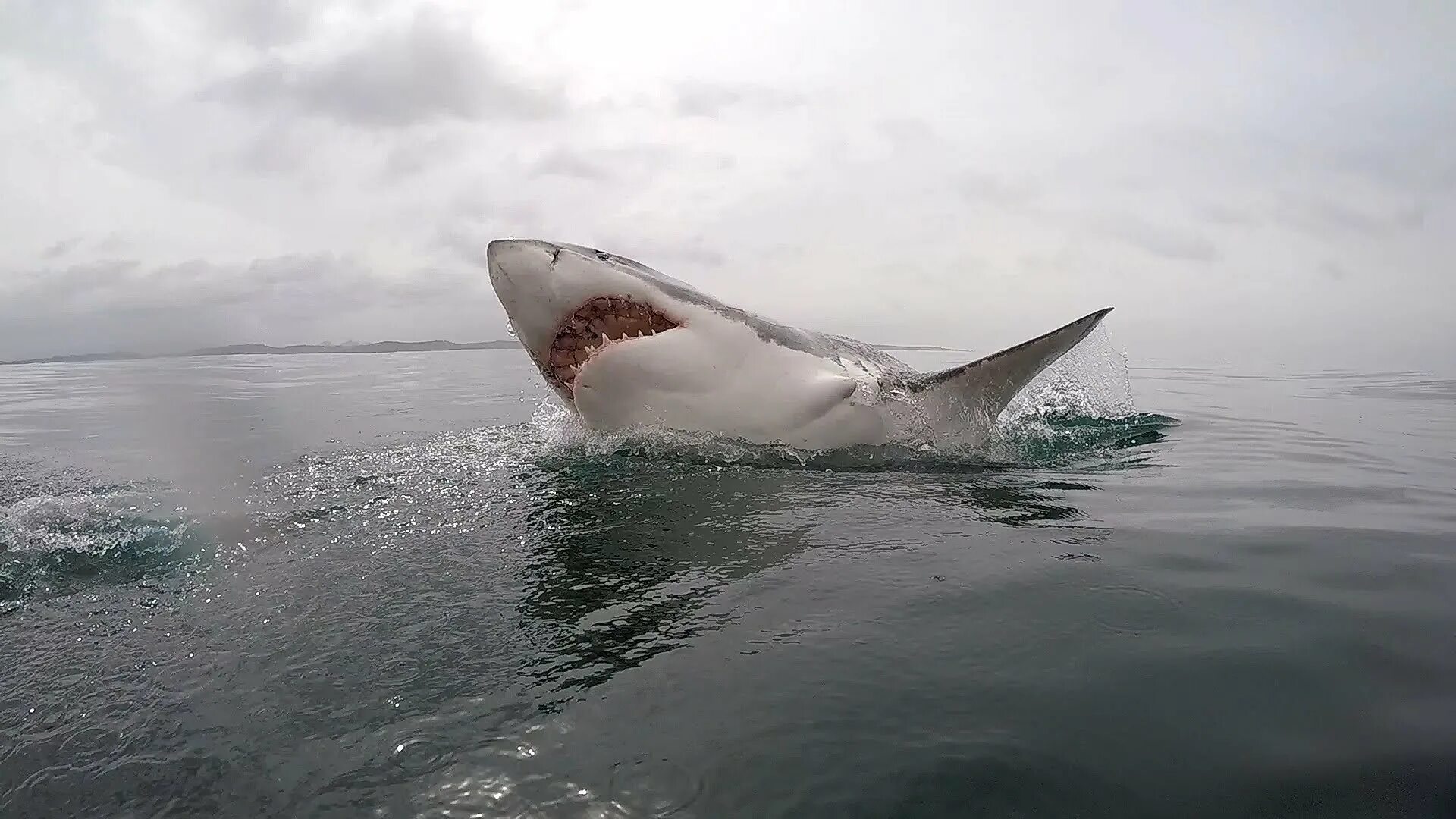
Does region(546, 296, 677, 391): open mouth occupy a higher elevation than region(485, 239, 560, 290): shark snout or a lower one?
lower

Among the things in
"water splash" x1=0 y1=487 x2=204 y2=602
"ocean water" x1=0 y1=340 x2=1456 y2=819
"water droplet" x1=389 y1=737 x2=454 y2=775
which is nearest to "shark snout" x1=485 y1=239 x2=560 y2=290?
"ocean water" x1=0 y1=340 x2=1456 y2=819

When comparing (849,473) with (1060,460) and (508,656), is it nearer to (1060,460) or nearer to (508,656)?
(1060,460)

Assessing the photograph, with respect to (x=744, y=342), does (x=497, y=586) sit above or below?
below

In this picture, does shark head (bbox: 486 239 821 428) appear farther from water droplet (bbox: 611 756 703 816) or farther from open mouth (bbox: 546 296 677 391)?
water droplet (bbox: 611 756 703 816)

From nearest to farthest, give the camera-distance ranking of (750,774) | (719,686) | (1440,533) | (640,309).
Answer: (750,774) → (719,686) → (1440,533) → (640,309)

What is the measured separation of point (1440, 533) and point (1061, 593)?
3.20m

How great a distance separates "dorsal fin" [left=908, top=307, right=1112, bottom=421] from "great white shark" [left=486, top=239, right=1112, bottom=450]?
0.04 feet

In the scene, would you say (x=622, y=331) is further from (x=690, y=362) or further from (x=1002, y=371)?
(x=1002, y=371)

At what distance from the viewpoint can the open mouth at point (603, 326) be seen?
16.8 ft

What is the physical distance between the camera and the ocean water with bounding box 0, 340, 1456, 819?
175 centimetres

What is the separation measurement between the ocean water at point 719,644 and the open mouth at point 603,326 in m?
0.87

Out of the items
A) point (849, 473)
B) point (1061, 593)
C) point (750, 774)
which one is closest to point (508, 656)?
point (750, 774)

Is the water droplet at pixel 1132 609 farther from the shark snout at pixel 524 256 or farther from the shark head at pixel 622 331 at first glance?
the shark snout at pixel 524 256

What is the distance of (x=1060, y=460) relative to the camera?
22.5 feet
